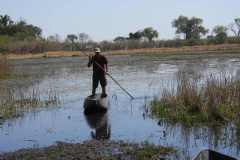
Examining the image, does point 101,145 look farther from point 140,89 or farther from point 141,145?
point 140,89

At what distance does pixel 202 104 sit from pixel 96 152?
4.74m

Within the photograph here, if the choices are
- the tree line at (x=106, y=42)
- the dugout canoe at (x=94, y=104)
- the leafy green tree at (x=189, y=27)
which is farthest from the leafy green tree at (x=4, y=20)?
the dugout canoe at (x=94, y=104)

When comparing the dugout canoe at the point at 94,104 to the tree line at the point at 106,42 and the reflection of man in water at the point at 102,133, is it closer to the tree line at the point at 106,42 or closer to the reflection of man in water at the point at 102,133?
the reflection of man in water at the point at 102,133

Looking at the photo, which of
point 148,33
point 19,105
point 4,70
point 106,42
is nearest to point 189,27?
point 148,33

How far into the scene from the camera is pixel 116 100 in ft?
60.6

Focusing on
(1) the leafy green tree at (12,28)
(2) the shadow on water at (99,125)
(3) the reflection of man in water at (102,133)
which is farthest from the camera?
(1) the leafy green tree at (12,28)

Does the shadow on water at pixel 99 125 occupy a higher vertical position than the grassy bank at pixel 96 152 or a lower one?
lower

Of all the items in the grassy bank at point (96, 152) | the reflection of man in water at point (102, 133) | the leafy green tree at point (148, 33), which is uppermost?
the leafy green tree at point (148, 33)

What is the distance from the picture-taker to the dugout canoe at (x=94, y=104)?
49.1 feet

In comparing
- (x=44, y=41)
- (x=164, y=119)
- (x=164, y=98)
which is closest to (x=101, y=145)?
(x=164, y=119)

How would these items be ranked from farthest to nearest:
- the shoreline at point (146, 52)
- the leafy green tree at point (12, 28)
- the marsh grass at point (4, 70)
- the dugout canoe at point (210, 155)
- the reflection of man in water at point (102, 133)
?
the leafy green tree at point (12, 28) < the shoreline at point (146, 52) < the marsh grass at point (4, 70) < the reflection of man in water at point (102, 133) < the dugout canoe at point (210, 155)

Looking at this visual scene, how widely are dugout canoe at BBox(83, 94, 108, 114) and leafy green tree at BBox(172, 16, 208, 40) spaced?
9453 cm

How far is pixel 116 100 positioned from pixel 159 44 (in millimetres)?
60528

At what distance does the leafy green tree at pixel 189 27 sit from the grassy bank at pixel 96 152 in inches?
3915
